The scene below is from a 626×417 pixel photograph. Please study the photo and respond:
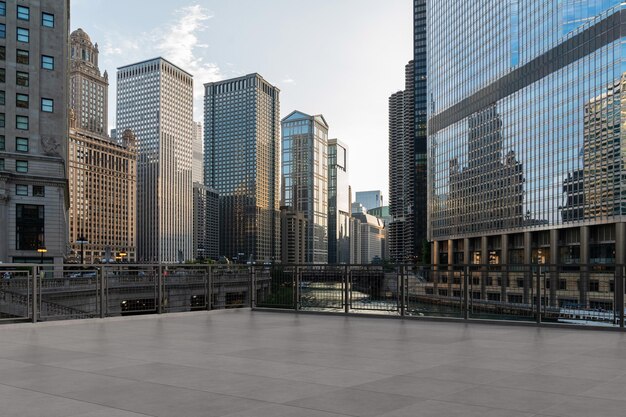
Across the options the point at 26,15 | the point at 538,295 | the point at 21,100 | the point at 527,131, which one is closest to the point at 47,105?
the point at 21,100

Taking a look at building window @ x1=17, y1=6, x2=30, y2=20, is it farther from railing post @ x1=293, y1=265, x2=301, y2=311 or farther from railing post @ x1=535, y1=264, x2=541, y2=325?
railing post @ x1=535, y1=264, x2=541, y2=325

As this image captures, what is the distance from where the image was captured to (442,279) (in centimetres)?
1742

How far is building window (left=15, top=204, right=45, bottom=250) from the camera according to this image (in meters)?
71.7

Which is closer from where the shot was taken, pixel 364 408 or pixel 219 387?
pixel 364 408

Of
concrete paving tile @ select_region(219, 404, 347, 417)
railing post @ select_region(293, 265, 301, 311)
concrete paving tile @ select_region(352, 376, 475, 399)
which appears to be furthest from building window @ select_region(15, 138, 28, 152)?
concrete paving tile @ select_region(219, 404, 347, 417)

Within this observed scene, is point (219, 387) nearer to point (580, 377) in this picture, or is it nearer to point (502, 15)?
point (580, 377)

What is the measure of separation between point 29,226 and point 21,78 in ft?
61.6

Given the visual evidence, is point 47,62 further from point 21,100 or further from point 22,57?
point 21,100

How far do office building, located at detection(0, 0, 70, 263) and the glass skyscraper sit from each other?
243ft

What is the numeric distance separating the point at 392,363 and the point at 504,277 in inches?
338

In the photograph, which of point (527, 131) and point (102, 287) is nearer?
point (102, 287)

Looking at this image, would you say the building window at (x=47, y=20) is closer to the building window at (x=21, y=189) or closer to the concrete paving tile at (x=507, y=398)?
the building window at (x=21, y=189)

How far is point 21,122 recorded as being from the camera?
242ft

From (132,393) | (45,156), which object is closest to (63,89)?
(45,156)
